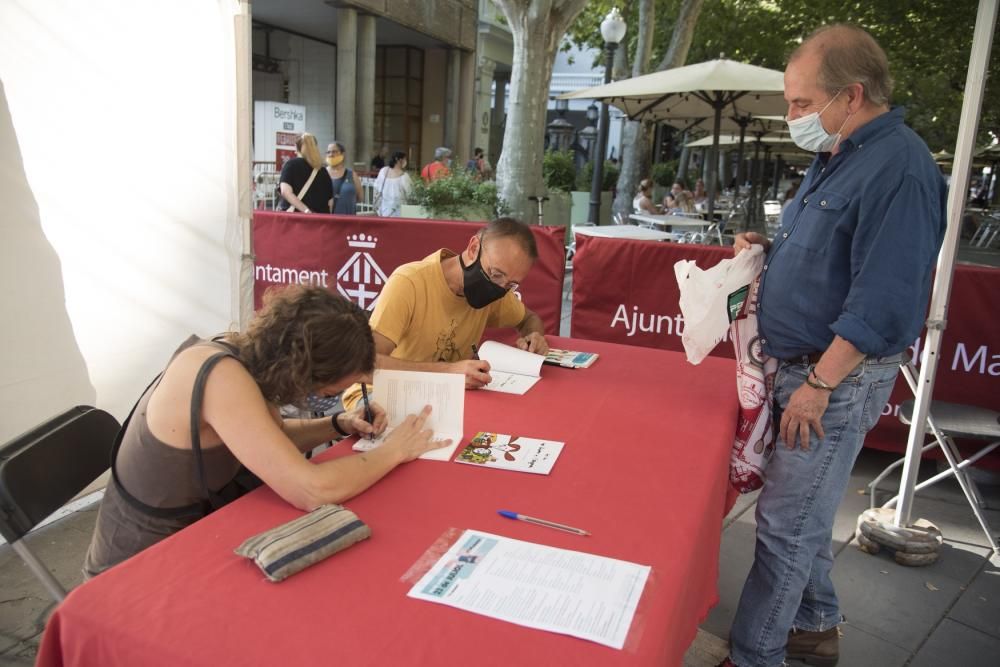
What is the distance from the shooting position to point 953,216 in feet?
9.57

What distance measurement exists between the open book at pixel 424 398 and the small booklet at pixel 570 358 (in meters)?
0.96

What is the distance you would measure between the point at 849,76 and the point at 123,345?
10.5 ft

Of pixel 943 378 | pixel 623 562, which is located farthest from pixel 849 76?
pixel 943 378

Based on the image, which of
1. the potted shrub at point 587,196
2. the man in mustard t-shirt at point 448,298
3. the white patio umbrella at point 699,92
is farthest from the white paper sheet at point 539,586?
the potted shrub at point 587,196

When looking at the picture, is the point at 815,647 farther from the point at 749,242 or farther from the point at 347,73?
the point at 347,73

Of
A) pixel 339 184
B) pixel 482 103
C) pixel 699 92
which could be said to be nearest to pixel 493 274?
pixel 339 184

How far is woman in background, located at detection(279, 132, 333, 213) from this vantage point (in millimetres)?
7449

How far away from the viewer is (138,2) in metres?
3.13

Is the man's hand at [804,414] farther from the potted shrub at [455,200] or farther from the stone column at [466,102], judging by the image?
the stone column at [466,102]

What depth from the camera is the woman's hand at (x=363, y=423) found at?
6.81 ft

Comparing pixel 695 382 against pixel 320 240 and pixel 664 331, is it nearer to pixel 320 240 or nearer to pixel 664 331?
pixel 664 331

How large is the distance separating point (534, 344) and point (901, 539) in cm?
183

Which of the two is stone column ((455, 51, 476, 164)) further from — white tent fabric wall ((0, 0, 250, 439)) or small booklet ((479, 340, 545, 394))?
small booklet ((479, 340, 545, 394))

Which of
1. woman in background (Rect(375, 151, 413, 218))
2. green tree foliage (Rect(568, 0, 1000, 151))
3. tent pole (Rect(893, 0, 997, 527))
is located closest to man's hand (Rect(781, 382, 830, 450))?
tent pole (Rect(893, 0, 997, 527))
